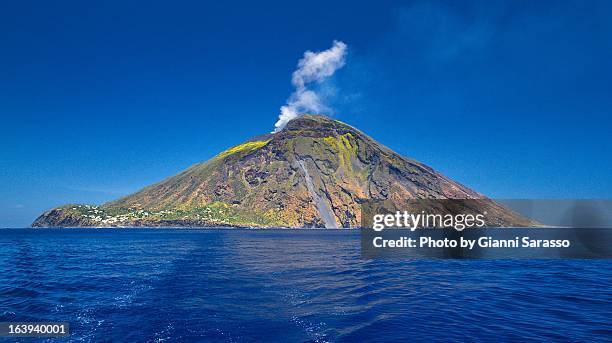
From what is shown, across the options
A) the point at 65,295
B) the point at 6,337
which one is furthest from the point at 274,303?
the point at 65,295

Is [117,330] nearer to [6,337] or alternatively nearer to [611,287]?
[6,337]

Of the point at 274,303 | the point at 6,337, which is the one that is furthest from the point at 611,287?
the point at 6,337

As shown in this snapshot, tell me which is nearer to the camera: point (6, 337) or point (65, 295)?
point (6, 337)

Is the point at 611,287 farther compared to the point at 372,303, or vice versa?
the point at 611,287

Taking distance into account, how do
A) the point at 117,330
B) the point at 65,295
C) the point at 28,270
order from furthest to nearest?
the point at 28,270 → the point at 65,295 → the point at 117,330

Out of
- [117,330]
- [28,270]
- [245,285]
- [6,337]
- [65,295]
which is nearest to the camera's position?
[6,337]

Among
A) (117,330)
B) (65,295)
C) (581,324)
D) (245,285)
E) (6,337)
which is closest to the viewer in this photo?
(6,337)

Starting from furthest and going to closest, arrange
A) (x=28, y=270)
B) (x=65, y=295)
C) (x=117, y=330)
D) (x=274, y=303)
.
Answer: (x=28, y=270) < (x=65, y=295) < (x=274, y=303) < (x=117, y=330)

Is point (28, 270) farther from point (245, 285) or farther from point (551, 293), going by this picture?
point (551, 293)
